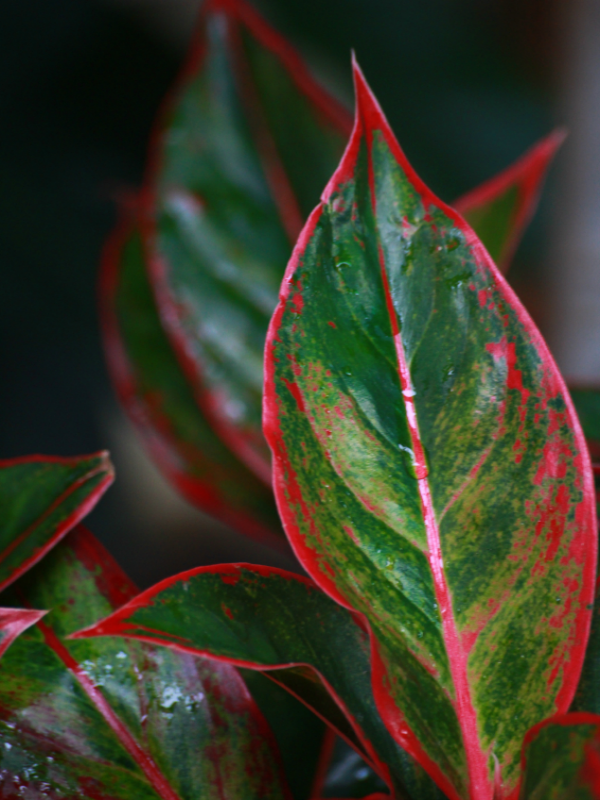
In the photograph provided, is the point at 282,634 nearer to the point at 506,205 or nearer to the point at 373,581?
the point at 373,581

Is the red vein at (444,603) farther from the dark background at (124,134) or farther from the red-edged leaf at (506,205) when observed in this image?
the dark background at (124,134)

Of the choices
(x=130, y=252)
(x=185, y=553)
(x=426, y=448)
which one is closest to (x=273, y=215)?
(x=130, y=252)

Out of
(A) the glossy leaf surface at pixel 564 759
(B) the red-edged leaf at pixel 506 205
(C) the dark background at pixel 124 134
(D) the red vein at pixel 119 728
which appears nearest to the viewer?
(A) the glossy leaf surface at pixel 564 759

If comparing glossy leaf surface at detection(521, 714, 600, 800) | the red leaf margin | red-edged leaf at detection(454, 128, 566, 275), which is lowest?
glossy leaf surface at detection(521, 714, 600, 800)

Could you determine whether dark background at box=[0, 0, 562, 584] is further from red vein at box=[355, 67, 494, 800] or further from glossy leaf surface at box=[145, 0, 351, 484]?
red vein at box=[355, 67, 494, 800]

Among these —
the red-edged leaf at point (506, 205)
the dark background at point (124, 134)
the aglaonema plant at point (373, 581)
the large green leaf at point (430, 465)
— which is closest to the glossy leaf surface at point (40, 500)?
the aglaonema plant at point (373, 581)

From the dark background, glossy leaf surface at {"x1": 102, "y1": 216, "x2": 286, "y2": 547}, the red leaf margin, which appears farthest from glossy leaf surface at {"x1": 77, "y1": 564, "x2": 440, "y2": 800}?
the dark background
